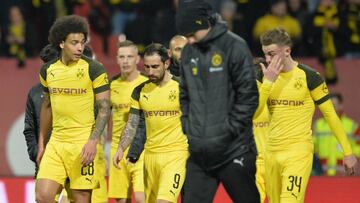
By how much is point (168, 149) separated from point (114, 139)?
5.98ft

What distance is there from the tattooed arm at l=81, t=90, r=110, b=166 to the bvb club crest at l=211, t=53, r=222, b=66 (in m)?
2.21

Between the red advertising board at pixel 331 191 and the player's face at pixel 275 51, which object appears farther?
the red advertising board at pixel 331 191

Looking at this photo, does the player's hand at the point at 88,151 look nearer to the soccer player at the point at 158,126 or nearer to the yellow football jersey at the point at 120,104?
the soccer player at the point at 158,126

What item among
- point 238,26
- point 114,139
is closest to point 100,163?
point 114,139

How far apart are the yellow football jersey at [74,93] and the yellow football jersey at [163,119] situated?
67cm

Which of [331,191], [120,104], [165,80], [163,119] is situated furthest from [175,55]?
[331,191]

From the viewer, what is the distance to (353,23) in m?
15.7

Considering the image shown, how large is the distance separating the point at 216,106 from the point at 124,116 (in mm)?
4269

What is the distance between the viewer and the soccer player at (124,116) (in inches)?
447

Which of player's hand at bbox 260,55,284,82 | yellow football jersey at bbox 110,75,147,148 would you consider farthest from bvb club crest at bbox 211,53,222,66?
yellow football jersey at bbox 110,75,147,148

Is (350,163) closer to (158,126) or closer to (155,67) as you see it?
(158,126)

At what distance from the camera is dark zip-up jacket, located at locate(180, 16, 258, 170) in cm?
730

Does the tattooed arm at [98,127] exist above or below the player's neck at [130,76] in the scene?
below

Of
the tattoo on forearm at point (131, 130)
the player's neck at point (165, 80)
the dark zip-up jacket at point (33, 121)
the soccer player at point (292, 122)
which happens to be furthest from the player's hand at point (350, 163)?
the dark zip-up jacket at point (33, 121)
